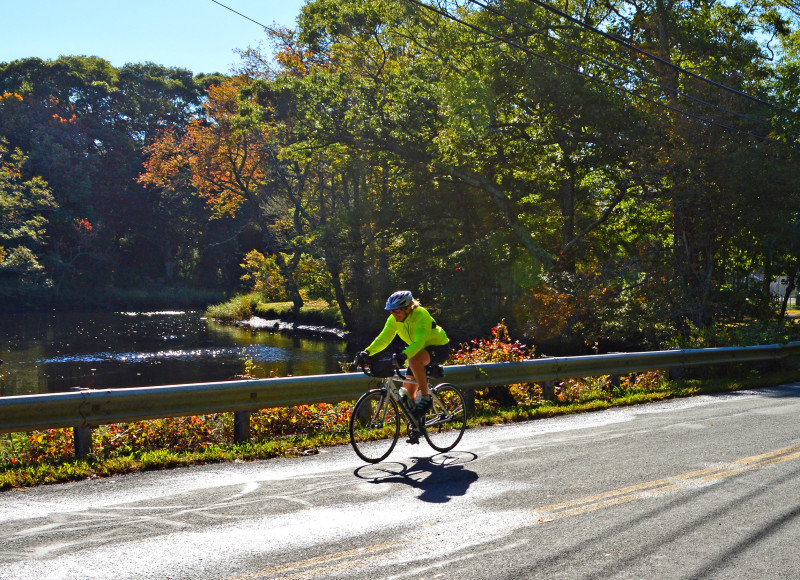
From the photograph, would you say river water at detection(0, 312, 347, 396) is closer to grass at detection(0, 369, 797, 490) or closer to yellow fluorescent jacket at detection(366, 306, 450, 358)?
grass at detection(0, 369, 797, 490)

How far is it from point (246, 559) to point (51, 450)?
4.42m

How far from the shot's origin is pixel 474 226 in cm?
3444

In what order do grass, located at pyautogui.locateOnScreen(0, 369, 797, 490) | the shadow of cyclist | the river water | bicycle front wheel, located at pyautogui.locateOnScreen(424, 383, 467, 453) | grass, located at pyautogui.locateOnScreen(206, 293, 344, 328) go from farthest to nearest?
grass, located at pyautogui.locateOnScreen(206, 293, 344, 328), the river water, bicycle front wheel, located at pyautogui.locateOnScreen(424, 383, 467, 453), grass, located at pyautogui.locateOnScreen(0, 369, 797, 490), the shadow of cyclist

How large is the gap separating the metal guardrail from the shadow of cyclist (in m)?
1.90

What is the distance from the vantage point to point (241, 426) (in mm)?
9156

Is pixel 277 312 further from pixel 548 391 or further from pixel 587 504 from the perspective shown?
pixel 587 504

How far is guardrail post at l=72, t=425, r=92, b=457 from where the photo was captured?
8.05 m

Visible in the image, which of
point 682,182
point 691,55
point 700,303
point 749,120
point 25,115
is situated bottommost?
point 700,303

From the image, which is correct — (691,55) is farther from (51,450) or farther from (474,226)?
(51,450)

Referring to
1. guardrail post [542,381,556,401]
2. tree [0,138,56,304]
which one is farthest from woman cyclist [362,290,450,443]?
tree [0,138,56,304]

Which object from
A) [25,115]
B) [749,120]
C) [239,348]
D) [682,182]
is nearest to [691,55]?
[749,120]

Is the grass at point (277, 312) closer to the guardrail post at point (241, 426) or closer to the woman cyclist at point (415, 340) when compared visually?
the guardrail post at point (241, 426)

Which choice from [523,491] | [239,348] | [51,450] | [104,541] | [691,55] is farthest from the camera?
[239,348]

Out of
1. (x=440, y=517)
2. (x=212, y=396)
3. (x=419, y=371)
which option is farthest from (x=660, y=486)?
(x=212, y=396)
